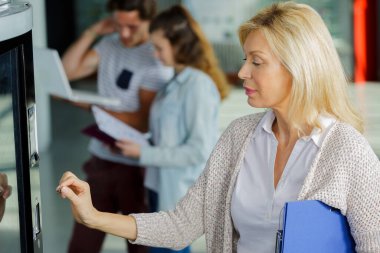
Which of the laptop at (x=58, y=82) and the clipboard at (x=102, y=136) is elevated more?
Result: the laptop at (x=58, y=82)

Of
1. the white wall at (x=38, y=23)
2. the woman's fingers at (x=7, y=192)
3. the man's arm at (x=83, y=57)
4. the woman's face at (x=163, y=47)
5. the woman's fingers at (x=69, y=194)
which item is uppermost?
the woman's fingers at (x=7, y=192)

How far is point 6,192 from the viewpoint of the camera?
196cm

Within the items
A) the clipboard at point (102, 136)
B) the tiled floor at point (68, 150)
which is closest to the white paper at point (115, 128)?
the clipboard at point (102, 136)

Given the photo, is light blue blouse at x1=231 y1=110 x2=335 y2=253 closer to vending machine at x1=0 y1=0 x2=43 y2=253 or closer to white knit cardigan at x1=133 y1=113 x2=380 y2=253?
white knit cardigan at x1=133 y1=113 x2=380 y2=253

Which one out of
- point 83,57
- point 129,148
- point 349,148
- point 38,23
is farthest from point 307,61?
point 38,23

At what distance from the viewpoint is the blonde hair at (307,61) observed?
2.36 metres

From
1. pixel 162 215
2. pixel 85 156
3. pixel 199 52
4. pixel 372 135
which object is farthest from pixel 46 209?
pixel 162 215

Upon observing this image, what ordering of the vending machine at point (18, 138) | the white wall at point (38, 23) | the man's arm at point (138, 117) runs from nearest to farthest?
the vending machine at point (18, 138) → the man's arm at point (138, 117) → the white wall at point (38, 23)

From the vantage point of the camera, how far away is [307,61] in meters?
2.37

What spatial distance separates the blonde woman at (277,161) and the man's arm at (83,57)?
258cm

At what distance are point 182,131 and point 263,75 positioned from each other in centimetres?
187

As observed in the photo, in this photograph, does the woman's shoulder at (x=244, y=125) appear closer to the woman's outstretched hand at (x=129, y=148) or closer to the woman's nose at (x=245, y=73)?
the woman's nose at (x=245, y=73)

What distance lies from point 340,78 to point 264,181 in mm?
333

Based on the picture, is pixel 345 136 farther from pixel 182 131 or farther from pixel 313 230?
pixel 182 131
